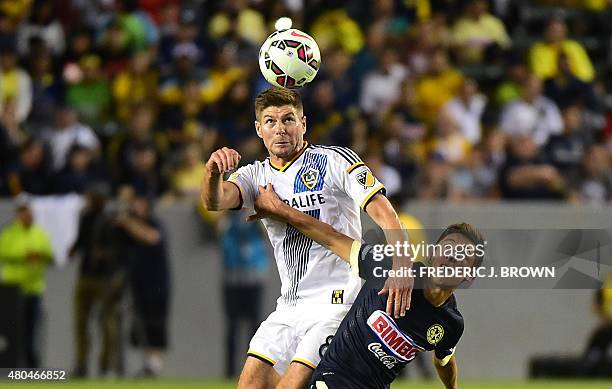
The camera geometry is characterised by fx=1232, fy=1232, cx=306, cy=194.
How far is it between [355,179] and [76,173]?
7.85m

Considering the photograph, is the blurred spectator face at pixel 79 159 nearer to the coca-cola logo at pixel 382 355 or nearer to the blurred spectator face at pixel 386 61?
the blurred spectator face at pixel 386 61

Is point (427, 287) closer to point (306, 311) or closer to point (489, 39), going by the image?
point (306, 311)

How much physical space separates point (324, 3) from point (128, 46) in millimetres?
2865

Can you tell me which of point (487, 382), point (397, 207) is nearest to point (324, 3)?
point (397, 207)

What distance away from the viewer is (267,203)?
7395mm

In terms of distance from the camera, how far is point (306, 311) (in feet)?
24.2

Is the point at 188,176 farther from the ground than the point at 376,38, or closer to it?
closer to it

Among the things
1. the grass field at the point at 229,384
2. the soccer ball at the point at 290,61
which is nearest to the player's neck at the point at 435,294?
the soccer ball at the point at 290,61

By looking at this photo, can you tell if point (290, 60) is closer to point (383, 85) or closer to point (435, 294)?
point (435, 294)

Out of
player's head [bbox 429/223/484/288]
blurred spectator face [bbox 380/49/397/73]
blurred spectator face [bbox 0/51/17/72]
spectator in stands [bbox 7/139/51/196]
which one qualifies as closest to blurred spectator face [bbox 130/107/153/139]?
spectator in stands [bbox 7/139/51/196]

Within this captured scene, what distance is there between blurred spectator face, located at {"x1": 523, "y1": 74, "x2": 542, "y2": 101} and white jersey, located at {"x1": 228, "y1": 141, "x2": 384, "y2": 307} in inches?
362

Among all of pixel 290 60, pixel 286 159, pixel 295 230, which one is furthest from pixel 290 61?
pixel 295 230

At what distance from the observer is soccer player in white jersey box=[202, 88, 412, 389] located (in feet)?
24.1

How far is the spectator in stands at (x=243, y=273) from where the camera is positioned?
1397cm
